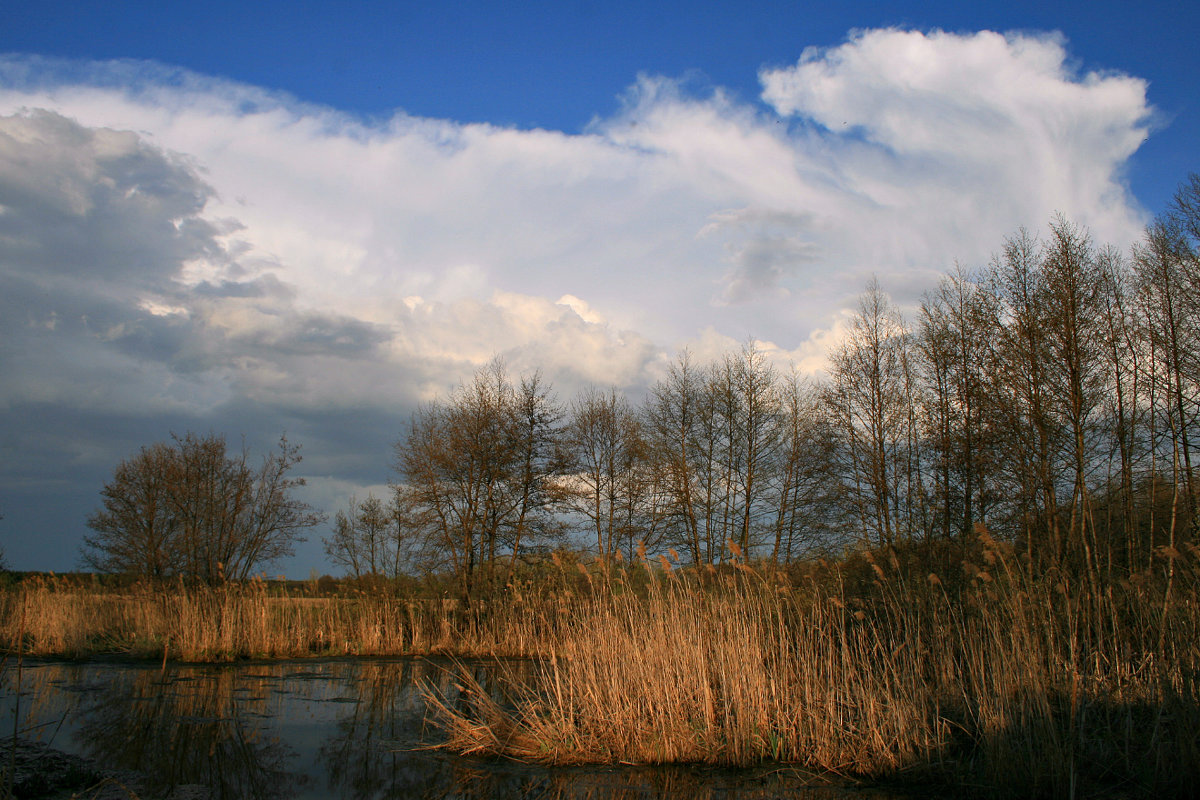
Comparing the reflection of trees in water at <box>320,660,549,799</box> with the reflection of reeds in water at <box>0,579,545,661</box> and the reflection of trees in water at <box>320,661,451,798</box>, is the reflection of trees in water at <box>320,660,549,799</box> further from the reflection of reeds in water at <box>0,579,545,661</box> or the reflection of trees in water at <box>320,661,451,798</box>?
the reflection of reeds in water at <box>0,579,545,661</box>

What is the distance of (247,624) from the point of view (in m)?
14.3

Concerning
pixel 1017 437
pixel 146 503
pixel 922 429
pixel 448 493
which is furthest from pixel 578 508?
pixel 146 503

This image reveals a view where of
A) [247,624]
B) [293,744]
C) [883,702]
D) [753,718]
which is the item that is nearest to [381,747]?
[293,744]

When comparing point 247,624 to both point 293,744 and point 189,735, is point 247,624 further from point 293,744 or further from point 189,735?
point 293,744

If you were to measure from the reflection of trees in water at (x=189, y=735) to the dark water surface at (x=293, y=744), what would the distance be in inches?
0.6

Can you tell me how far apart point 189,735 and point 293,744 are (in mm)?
1202

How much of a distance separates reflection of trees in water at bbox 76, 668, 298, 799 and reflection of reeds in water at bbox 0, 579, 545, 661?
8.18ft

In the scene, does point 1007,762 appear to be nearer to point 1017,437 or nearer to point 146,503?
point 1017,437

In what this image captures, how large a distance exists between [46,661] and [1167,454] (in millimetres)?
23548

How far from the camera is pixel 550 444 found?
22.3 m

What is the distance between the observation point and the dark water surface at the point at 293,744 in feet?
20.0

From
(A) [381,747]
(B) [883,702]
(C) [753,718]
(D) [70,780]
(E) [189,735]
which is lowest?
(A) [381,747]

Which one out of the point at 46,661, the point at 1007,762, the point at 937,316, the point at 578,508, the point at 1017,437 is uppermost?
the point at 937,316

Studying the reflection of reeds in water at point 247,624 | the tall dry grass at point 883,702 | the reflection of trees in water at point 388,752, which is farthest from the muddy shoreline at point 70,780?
the reflection of reeds in water at point 247,624
